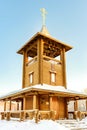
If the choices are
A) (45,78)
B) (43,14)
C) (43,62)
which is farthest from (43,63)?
(43,14)

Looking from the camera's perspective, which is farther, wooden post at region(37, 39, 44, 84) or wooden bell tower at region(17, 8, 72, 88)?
wooden bell tower at region(17, 8, 72, 88)

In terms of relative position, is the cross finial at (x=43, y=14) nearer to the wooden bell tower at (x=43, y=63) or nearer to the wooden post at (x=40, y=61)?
the wooden bell tower at (x=43, y=63)

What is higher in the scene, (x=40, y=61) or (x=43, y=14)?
(x=43, y=14)

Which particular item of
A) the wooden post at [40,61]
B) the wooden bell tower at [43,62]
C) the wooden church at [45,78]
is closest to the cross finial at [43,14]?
the wooden bell tower at [43,62]

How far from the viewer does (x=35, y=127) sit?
13.7 meters

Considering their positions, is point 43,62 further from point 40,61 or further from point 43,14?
point 43,14

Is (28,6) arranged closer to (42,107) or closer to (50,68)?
(50,68)

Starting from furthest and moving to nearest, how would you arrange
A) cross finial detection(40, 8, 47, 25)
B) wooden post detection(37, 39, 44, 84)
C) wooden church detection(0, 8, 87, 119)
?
cross finial detection(40, 8, 47, 25) < wooden post detection(37, 39, 44, 84) < wooden church detection(0, 8, 87, 119)

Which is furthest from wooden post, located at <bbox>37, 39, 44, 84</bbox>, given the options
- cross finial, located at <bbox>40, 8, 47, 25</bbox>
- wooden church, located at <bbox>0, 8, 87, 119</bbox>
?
cross finial, located at <bbox>40, 8, 47, 25</bbox>

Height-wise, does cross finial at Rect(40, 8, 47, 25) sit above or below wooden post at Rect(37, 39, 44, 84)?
above

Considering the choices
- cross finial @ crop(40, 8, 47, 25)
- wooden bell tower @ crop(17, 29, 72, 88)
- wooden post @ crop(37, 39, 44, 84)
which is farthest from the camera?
cross finial @ crop(40, 8, 47, 25)

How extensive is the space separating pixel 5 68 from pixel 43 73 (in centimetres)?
1580

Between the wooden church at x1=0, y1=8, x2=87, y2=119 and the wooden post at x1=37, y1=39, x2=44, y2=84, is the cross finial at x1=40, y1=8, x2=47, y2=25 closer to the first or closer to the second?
the wooden church at x1=0, y1=8, x2=87, y2=119

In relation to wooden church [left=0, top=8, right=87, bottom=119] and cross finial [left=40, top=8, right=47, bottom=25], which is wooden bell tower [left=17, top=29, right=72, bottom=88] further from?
cross finial [left=40, top=8, right=47, bottom=25]
